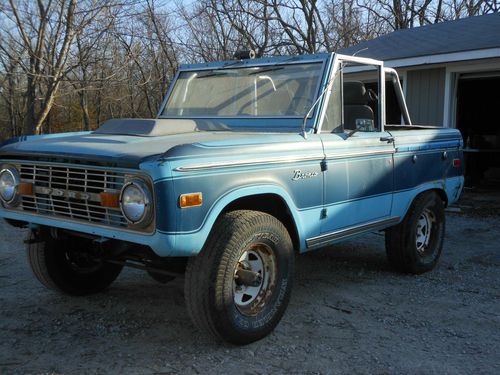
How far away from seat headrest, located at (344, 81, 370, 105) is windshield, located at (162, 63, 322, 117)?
532mm

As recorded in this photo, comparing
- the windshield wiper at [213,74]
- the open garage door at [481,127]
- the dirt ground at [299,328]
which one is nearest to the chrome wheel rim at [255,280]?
the dirt ground at [299,328]

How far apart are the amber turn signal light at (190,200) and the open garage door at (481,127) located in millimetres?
10730

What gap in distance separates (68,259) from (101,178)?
1.49 metres

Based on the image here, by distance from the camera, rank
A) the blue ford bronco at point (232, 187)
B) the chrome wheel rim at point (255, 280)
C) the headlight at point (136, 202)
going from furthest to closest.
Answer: the chrome wheel rim at point (255, 280) → the blue ford bronco at point (232, 187) → the headlight at point (136, 202)

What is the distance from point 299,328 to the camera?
3.77 m

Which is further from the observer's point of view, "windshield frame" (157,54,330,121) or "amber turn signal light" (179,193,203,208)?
"windshield frame" (157,54,330,121)

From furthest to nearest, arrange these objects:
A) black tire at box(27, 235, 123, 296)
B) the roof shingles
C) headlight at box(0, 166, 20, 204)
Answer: the roof shingles
black tire at box(27, 235, 123, 296)
headlight at box(0, 166, 20, 204)

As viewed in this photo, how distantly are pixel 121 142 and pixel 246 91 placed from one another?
A: 5.01 feet

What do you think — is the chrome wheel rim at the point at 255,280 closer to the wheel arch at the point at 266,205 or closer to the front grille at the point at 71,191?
the wheel arch at the point at 266,205

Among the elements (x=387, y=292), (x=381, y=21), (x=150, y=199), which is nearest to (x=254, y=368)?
(x=150, y=199)

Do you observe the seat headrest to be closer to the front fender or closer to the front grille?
the front fender

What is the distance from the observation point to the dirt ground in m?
3.20

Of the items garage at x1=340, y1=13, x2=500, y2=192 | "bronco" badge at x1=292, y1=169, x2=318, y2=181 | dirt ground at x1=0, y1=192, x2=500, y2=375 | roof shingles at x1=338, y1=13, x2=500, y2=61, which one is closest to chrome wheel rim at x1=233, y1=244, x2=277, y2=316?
dirt ground at x1=0, y1=192, x2=500, y2=375

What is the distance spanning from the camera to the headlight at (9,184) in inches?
141
